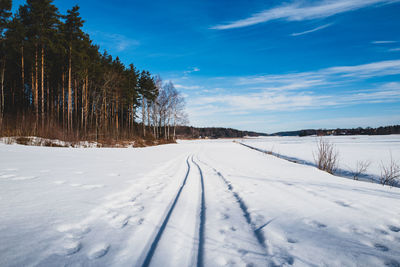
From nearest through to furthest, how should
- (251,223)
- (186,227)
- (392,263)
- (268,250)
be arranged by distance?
(392,263)
(268,250)
(186,227)
(251,223)

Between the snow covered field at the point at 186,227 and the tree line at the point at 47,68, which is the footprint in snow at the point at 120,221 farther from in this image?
the tree line at the point at 47,68

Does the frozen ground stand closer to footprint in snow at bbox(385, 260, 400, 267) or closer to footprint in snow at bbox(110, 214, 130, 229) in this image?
footprint in snow at bbox(385, 260, 400, 267)

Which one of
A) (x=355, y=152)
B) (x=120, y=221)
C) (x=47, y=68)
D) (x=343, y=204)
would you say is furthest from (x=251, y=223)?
(x=47, y=68)

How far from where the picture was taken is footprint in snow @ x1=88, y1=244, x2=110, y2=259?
4.06ft

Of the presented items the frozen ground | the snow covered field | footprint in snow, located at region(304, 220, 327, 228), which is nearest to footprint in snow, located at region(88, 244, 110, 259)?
the snow covered field

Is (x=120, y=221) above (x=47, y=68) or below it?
below

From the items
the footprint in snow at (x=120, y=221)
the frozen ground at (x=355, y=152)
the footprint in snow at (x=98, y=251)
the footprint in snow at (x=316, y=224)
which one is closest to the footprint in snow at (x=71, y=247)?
the footprint in snow at (x=98, y=251)

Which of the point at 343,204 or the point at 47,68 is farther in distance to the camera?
the point at 47,68

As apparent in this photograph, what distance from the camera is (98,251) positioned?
1.30m

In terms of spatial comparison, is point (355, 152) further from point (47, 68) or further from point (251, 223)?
point (47, 68)

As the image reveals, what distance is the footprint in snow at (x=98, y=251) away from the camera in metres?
1.24

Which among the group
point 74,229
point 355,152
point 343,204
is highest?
point 74,229

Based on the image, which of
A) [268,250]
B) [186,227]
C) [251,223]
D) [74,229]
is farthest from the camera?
[251,223]

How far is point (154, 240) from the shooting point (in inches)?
59.9
